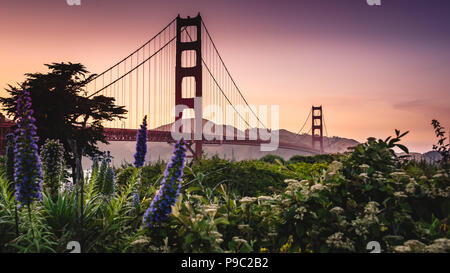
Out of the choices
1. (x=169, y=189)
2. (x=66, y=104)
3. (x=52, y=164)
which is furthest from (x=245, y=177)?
(x=66, y=104)

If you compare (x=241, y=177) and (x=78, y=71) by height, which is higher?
(x=78, y=71)

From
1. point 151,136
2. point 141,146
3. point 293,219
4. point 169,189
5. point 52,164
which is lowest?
point 293,219

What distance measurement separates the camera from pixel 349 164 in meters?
2.83

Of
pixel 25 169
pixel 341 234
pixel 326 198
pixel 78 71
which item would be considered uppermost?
pixel 78 71

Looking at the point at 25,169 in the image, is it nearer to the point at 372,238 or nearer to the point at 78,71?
the point at 372,238

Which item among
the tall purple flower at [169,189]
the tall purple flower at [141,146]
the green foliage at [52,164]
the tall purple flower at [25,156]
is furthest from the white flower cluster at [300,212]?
the green foliage at [52,164]

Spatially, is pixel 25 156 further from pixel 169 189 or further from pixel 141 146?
pixel 169 189

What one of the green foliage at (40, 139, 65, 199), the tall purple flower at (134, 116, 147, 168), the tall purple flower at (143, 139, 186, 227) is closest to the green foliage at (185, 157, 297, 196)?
the green foliage at (40, 139, 65, 199)

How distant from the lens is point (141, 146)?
8.27 ft

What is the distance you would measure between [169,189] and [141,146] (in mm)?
621

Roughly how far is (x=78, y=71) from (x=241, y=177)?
11.1 metres

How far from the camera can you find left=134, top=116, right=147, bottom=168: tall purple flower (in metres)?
2.39
